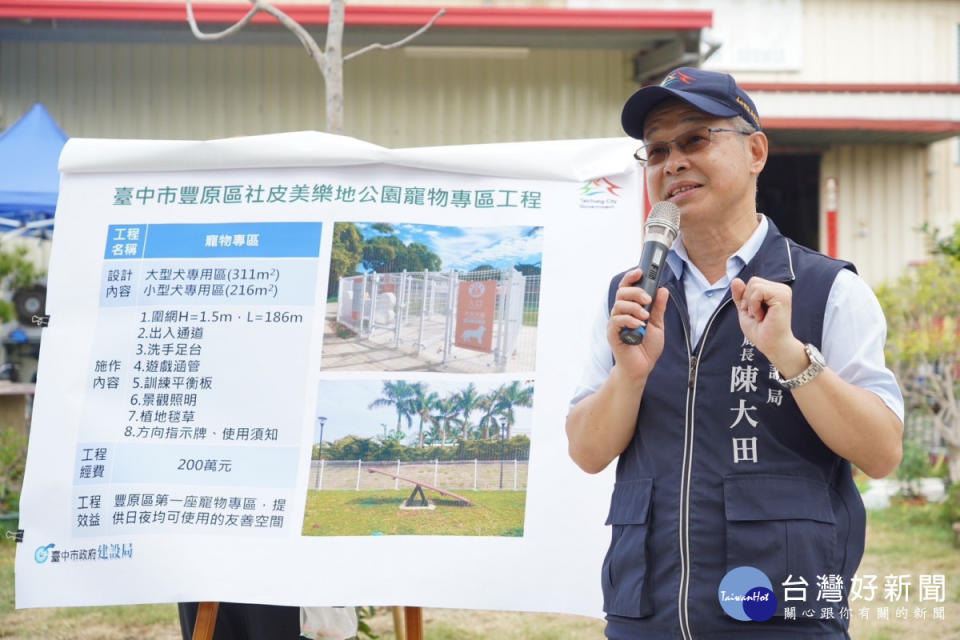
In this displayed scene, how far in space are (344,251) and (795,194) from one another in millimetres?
9947

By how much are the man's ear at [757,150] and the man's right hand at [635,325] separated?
1.17 feet

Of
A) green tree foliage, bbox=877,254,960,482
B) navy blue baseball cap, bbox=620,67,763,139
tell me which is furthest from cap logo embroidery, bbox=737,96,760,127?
green tree foliage, bbox=877,254,960,482

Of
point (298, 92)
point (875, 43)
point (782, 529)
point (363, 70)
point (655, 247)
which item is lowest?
point (782, 529)

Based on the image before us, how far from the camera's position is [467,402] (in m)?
2.83

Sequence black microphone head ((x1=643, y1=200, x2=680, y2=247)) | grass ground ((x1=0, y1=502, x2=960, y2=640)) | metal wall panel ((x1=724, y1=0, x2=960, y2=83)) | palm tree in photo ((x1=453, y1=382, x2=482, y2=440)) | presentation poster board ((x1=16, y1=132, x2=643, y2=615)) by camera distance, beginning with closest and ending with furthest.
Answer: black microphone head ((x1=643, y1=200, x2=680, y2=247)) < presentation poster board ((x1=16, y1=132, x2=643, y2=615)) < palm tree in photo ((x1=453, y1=382, x2=482, y2=440)) < grass ground ((x1=0, y1=502, x2=960, y2=640)) < metal wall panel ((x1=724, y1=0, x2=960, y2=83))

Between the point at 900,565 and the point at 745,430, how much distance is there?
4446 mm

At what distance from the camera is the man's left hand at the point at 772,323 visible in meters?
1.60

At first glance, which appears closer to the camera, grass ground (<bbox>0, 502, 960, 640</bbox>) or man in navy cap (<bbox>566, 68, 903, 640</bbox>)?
man in navy cap (<bbox>566, 68, 903, 640</bbox>)

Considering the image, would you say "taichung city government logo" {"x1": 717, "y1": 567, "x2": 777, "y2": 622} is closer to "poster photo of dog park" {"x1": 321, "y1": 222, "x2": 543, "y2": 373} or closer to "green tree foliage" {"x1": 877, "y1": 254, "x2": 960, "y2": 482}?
"poster photo of dog park" {"x1": 321, "y1": 222, "x2": 543, "y2": 373}

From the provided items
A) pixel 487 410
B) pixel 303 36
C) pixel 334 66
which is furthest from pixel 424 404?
pixel 303 36

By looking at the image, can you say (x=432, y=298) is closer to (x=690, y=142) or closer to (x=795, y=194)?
(x=690, y=142)

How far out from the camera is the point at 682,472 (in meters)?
1.79

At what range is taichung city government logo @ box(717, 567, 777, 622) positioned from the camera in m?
1.69

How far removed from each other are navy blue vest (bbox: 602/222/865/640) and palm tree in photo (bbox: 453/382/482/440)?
1000 millimetres
